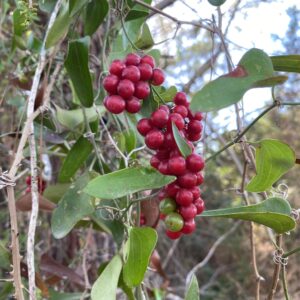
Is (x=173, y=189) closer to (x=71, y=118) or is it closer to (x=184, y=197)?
(x=184, y=197)

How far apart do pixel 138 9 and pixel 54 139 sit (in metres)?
0.33

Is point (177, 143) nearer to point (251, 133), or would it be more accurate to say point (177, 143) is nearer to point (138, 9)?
point (138, 9)

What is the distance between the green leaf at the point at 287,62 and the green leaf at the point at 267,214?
170mm

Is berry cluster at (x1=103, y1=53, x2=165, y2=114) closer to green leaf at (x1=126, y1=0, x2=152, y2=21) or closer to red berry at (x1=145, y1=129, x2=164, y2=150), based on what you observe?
red berry at (x1=145, y1=129, x2=164, y2=150)

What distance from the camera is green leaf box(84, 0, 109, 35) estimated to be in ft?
2.53

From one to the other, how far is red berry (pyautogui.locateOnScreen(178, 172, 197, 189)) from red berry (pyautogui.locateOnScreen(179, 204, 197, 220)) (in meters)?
0.02

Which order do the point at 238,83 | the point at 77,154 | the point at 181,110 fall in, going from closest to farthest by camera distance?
the point at 238,83 < the point at 181,110 < the point at 77,154

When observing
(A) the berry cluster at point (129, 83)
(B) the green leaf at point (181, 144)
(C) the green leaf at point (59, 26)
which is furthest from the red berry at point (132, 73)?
(C) the green leaf at point (59, 26)

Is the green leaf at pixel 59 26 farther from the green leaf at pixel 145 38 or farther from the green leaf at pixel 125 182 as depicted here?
the green leaf at pixel 125 182

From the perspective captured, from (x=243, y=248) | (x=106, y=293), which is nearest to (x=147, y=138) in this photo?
(x=106, y=293)

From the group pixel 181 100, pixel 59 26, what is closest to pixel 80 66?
pixel 59 26

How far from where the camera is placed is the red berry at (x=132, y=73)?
58 cm

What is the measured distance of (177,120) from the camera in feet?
1.81

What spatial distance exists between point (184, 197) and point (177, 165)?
0.04 m
